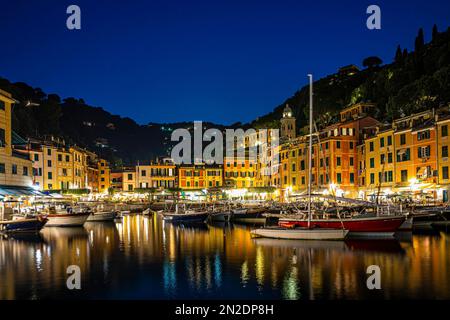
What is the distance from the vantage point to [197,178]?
110 m

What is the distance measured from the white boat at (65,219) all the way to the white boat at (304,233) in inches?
958

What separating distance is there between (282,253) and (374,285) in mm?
10920

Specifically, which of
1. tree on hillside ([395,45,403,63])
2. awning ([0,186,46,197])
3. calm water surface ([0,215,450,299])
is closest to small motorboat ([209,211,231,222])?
calm water surface ([0,215,450,299])

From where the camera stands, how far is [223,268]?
88.5ft

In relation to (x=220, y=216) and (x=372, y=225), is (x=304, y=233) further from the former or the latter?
(x=220, y=216)

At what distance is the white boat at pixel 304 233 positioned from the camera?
36812 millimetres

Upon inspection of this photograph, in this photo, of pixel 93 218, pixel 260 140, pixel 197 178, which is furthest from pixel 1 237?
pixel 260 140

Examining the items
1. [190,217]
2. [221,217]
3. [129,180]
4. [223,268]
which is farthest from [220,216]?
[129,180]

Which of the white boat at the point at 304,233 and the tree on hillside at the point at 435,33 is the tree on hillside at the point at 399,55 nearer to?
the tree on hillside at the point at 435,33

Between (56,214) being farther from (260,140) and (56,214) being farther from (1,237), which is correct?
(260,140)

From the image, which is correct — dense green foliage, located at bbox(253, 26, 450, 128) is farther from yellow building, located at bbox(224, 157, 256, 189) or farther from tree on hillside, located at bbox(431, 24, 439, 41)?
yellow building, located at bbox(224, 157, 256, 189)

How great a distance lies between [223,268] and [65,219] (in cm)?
3183

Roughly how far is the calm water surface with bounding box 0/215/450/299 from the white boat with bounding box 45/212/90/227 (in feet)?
35.4

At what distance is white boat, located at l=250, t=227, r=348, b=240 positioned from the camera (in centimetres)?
3681
